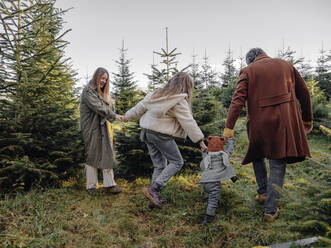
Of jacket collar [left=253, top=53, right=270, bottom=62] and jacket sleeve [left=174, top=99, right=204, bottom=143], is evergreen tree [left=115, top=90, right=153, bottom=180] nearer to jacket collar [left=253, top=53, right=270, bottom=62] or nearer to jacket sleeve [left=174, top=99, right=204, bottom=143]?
jacket sleeve [left=174, top=99, right=204, bottom=143]

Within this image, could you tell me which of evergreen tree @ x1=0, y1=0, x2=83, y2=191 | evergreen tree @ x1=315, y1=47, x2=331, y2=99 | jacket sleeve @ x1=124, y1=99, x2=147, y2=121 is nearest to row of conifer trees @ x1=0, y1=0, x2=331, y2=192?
evergreen tree @ x1=0, y1=0, x2=83, y2=191

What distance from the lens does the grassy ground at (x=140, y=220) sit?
258cm

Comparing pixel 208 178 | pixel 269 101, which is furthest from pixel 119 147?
pixel 269 101

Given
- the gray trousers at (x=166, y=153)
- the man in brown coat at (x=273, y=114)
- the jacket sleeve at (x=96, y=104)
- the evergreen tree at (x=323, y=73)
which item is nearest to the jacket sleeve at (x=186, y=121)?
the gray trousers at (x=166, y=153)

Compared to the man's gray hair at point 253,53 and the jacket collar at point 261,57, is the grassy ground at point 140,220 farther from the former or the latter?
the man's gray hair at point 253,53

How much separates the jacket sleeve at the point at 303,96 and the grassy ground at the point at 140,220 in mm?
710

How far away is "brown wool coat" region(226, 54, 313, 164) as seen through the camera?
289 centimetres

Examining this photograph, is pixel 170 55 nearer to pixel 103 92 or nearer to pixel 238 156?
pixel 103 92

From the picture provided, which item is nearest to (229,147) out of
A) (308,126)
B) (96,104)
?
(308,126)

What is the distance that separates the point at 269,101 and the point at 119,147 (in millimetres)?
3541

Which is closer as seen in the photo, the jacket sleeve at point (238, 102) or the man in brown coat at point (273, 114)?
the man in brown coat at point (273, 114)

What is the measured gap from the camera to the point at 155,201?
3.40m

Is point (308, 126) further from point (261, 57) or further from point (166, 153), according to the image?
point (166, 153)

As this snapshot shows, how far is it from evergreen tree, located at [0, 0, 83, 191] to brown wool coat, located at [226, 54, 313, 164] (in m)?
3.31
